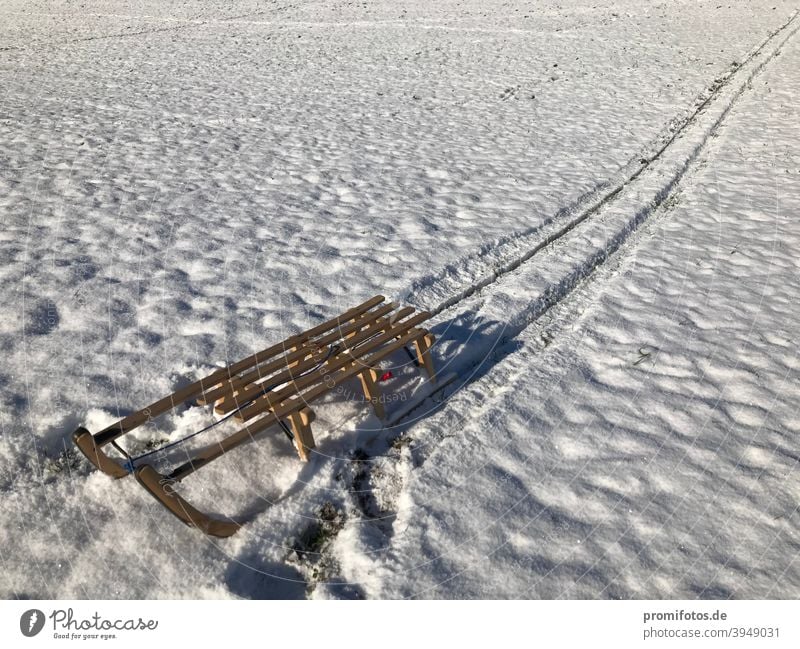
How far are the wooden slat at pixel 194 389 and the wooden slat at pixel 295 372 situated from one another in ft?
0.54

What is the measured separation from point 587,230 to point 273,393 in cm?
523

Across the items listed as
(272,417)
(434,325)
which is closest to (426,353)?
(434,325)

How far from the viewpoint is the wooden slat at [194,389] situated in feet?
12.8

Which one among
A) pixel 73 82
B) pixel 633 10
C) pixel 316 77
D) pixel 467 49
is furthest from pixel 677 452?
pixel 633 10

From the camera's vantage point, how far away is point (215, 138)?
11.5 m

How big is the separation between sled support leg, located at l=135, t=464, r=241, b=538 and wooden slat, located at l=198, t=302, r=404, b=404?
80 cm

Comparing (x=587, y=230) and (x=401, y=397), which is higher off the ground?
(x=401, y=397)

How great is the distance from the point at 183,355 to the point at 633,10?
26740 millimetres

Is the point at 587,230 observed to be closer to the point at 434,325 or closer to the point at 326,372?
the point at 434,325

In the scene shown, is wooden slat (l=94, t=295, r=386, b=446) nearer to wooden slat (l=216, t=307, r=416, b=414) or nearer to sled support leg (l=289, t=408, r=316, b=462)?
wooden slat (l=216, t=307, r=416, b=414)

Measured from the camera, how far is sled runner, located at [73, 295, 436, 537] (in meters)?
3.87

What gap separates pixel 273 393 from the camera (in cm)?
455
